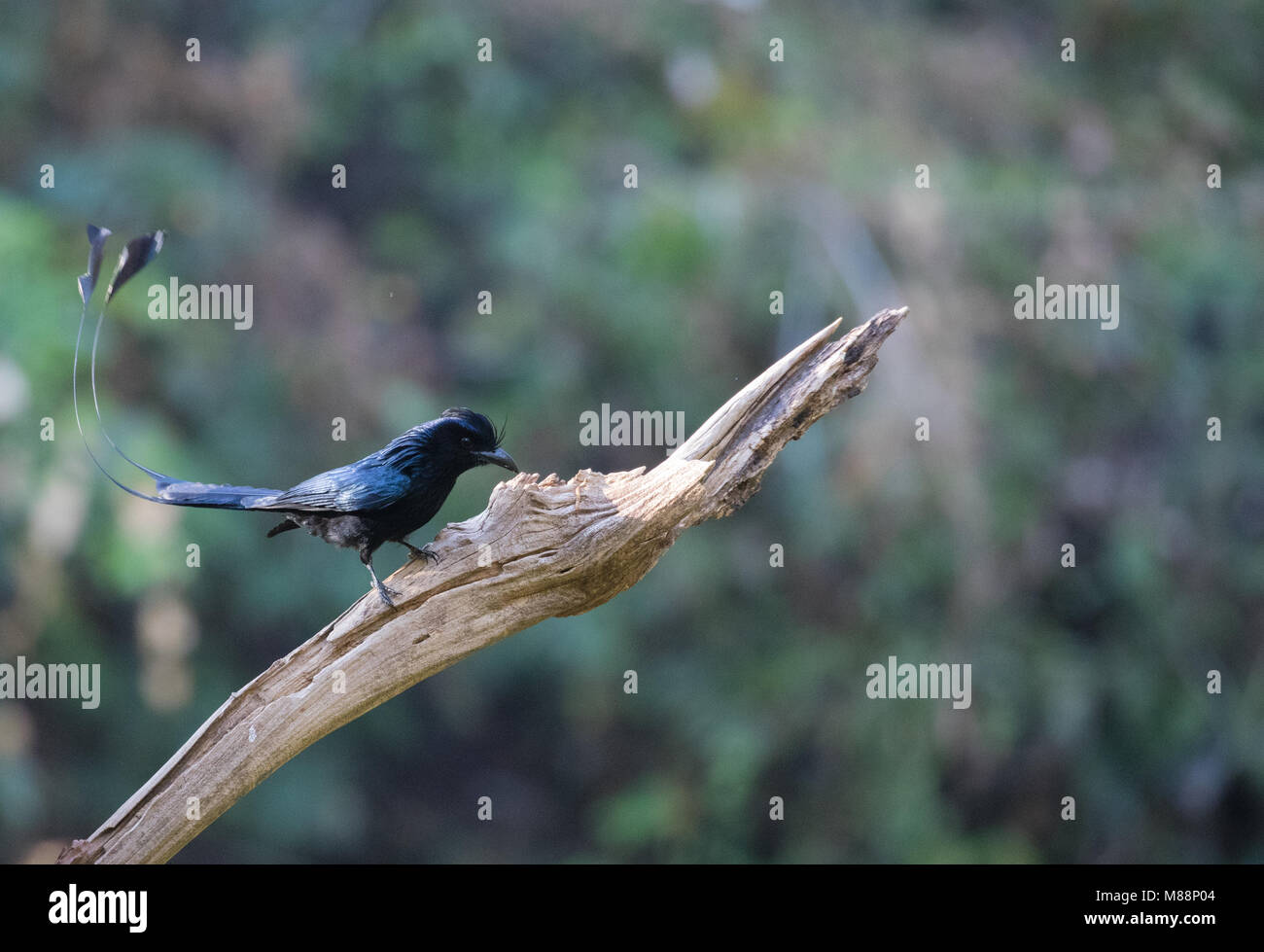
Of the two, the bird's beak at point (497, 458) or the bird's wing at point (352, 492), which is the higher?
the bird's beak at point (497, 458)

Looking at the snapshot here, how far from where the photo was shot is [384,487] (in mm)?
2377

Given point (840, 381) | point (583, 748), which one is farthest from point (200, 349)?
point (840, 381)

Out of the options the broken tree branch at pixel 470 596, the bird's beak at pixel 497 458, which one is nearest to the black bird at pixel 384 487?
the bird's beak at pixel 497 458

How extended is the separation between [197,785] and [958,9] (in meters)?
7.48

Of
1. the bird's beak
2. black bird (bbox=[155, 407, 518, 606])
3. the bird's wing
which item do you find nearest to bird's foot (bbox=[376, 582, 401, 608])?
black bird (bbox=[155, 407, 518, 606])

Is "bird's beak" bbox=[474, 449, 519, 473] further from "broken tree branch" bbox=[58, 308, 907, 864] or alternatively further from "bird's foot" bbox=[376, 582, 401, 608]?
"bird's foot" bbox=[376, 582, 401, 608]

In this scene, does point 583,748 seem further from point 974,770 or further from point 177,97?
point 177,97

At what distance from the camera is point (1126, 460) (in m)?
6.40

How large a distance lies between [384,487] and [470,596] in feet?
0.95

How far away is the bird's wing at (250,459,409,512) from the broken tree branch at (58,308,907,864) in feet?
0.49

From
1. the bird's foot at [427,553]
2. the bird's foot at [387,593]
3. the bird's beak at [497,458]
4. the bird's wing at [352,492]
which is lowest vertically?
the bird's foot at [387,593]

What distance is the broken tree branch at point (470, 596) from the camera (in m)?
2.32

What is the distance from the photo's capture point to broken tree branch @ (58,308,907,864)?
7.62 ft

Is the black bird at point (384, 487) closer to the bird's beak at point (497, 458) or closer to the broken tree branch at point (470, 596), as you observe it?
the bird's beak at point (497, 458)
